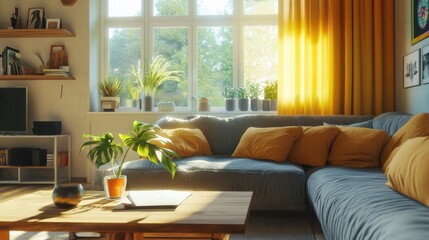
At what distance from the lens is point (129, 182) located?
3154 millimetres

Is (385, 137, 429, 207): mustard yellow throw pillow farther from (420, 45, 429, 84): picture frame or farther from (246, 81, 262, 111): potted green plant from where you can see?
(246, 81, 262, 111): potted green plant

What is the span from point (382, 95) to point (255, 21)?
164cm

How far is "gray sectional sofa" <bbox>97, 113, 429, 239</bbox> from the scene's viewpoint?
5.19 feet

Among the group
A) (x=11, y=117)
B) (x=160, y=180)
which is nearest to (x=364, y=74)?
(x=160, y=180)

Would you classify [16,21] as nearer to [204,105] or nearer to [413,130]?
[204,105]

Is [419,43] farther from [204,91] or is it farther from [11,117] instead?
[11,117]

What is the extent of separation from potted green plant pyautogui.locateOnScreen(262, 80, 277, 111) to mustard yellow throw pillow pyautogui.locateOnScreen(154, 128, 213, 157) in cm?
117

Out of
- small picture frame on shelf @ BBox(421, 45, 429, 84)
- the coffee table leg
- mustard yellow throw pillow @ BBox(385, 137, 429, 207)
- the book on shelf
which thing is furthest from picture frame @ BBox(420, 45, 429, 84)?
the coffee table leg

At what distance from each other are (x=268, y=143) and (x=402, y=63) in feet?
5.06

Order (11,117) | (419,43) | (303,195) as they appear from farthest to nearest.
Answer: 1. (11,117)
2. (419,43)
3. (303,195)

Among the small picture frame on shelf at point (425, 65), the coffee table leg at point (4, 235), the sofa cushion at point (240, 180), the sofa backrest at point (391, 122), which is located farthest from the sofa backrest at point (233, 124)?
the coffee table leg at point (4, 235)

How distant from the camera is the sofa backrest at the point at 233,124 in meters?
3.97

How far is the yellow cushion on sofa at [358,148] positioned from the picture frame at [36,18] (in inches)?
140

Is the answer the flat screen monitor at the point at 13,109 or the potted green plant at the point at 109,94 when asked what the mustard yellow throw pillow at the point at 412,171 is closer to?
the potted green plant at the point at 109,94
